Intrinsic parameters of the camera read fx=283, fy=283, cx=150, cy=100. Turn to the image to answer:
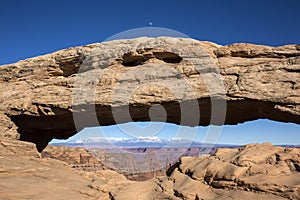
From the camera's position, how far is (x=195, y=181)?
9.27 meters

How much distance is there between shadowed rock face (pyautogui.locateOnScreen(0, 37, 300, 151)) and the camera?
1338 cm

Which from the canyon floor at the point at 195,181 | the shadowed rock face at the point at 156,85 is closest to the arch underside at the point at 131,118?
the shadowed rock face at the point at 156,85

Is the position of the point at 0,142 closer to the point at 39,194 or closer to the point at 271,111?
the point at 39,194

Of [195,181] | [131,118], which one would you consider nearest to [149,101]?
[131,118]

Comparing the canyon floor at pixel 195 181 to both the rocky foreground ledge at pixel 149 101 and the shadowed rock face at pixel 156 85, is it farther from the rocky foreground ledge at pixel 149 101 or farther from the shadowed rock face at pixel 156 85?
the shadowed rock face at pixel 156 85

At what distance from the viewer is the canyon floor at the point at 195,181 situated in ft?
25.0

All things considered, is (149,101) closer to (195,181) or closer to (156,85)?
(156,85)

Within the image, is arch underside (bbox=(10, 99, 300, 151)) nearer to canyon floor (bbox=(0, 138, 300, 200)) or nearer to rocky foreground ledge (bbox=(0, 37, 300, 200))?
rocky foreground ledge (bbox=(0, 37, 300, 200))

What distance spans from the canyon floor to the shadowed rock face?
3405 millimetres

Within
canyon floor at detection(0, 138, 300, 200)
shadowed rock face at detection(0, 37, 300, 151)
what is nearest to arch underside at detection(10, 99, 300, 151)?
shadowed rock face at detection(0, 37, 300, 151)

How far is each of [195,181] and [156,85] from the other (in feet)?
21.6

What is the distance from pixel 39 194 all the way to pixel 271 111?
35.6 ft

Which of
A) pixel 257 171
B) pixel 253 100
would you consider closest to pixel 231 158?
pixel 257 171

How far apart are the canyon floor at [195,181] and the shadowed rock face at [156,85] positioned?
A: 3405 mm
